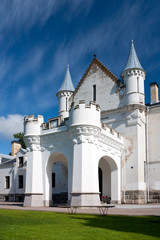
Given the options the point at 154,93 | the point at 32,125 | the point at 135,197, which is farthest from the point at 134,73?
the point at 135,197

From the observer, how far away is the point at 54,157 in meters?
22.8

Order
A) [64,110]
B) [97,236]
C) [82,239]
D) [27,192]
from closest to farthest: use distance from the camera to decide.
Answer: [82,239] → [97,236] → [27,192] → [64,110]

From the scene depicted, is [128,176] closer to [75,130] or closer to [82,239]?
[75,130]

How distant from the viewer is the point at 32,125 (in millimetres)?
22781

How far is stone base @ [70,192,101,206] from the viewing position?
719 inches

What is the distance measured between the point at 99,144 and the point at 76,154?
8.09ft

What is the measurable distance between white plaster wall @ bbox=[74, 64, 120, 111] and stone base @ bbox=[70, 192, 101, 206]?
37.7 ft

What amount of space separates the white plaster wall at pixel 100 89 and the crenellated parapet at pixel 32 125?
812cm

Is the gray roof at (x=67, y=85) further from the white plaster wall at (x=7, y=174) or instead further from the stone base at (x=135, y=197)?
the stone base at (x=135, y=197)

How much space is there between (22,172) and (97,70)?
16.2 metres

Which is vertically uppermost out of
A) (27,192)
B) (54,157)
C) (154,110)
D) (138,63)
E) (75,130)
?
(138,63)

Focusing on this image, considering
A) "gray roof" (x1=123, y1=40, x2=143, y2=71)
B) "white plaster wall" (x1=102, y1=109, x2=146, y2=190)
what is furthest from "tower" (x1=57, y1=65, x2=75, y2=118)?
"gray roof" (x1=123, y1=40, x2=143, y2=71)

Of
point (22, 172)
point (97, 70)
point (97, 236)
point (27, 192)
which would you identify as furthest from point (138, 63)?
point (97, 236)

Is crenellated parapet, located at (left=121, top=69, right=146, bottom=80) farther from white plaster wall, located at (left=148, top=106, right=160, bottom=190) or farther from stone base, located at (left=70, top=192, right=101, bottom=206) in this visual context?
stone base, located at (left=70, top=192, right=101, bottom=206)
